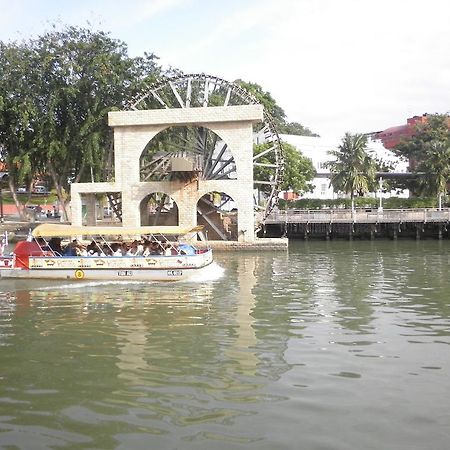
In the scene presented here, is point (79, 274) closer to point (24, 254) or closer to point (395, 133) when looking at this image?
point (24, 254)

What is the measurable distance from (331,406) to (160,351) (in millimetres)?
5115

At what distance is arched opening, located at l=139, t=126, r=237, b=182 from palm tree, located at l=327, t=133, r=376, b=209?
1640 centimetres

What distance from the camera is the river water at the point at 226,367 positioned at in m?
9.18

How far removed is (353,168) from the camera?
60531mm

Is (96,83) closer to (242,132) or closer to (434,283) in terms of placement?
(242,132)

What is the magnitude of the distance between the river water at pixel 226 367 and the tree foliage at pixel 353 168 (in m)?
37.3

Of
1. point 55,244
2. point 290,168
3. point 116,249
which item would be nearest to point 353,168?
point 290,168

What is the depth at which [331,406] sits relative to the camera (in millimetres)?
10117

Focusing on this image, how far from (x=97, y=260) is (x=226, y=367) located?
14352mm

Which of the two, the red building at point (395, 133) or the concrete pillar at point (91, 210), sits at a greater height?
the red building at point (395, 133)

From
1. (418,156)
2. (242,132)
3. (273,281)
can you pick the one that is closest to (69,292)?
(273,281)

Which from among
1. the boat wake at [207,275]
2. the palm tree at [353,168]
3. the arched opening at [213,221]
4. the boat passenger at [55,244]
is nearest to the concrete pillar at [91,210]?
the arched opening at [213,221]

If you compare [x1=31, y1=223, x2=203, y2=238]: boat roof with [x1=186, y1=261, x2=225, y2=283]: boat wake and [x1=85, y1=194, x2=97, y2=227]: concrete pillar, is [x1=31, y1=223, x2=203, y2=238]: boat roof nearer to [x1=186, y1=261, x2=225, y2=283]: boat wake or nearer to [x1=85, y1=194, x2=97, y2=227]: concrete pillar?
[x1=186, y1=261, x2=225, y2=283]: boat wake

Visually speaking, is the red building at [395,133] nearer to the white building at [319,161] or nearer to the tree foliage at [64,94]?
the white building at [319,161]
